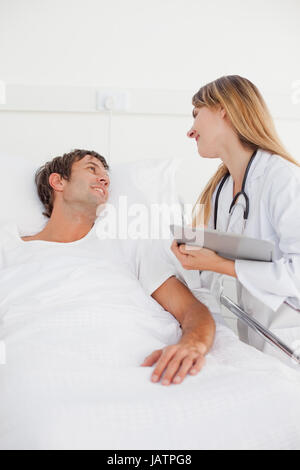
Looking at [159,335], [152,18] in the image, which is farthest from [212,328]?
→ [152,18]

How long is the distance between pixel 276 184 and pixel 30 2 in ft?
5.13

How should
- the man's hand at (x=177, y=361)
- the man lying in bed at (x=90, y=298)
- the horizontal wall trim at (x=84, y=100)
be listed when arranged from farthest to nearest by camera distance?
the horizontal wall trim at (x=84, y=100) → the man lying in bed at (x=90, y=298) → the man's hand at (x=177, y=361)

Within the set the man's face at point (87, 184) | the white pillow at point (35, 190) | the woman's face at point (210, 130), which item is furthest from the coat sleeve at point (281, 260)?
the man's face at point (87, 184)

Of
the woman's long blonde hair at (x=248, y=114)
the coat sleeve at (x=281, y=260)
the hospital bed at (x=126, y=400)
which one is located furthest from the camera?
the woman's long blonde hair at (x=248, y=114)

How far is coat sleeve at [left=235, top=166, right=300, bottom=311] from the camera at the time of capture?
122 centimetres

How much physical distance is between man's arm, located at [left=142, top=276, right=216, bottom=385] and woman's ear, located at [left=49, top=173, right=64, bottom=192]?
0.63 meters

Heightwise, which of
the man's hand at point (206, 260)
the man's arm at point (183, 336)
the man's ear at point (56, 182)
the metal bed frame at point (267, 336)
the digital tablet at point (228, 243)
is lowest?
the man's arm at point (183, 336)

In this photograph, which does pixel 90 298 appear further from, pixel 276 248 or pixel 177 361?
pixel 276 248

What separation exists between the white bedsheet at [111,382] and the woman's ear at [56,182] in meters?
0.51

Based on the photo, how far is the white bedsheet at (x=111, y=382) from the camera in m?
0.83

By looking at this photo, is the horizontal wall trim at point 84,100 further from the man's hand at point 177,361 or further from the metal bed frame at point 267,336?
the man's hand at point 177,361

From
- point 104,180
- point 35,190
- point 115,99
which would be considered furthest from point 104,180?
point 115,99

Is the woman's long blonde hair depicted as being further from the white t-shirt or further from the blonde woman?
the white t-shirt

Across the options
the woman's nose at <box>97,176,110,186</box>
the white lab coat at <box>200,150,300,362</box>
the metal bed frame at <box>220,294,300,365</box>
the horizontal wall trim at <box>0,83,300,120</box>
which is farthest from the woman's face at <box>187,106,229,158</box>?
the horizontal wall trim at <box>0,83,300,120</box>
